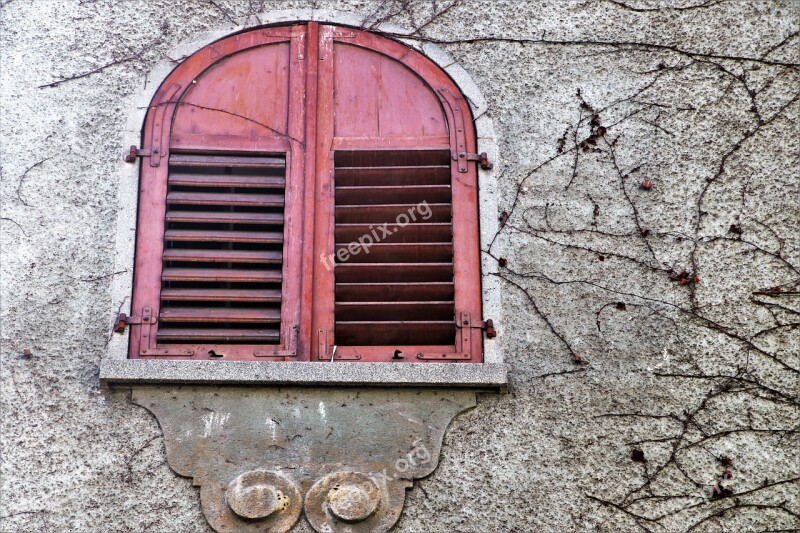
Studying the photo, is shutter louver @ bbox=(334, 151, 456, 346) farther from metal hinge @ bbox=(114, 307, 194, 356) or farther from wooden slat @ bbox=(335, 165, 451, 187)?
metal hinge @ bbox=(114, 307, 194, 356)

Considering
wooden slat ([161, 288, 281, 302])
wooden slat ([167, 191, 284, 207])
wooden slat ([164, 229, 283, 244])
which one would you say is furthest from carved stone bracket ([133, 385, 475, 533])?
wooden slat ([167, 191, 284, 207])

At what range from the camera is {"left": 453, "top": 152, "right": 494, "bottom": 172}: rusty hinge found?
5406mm

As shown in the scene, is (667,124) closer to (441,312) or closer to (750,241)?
(750,241)

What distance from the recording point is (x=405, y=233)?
5.32m

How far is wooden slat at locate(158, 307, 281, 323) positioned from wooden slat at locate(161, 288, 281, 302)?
0.17ft

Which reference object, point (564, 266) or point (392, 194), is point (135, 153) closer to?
point (392, 194)

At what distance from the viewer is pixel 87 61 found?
18.4 feet

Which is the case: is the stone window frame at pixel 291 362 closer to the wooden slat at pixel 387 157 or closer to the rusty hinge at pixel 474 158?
the rusty hinge at pixel 474 158

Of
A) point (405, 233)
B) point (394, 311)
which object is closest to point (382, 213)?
point (405, 233)

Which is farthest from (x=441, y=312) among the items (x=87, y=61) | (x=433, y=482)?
(x=87, y=61)

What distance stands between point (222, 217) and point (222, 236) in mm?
108

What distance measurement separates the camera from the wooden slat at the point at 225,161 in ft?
17.6

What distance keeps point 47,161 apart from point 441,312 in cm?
226

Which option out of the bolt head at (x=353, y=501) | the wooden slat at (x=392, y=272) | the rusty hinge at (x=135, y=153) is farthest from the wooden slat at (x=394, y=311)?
the rusty hinge at (x=135, y=153)
